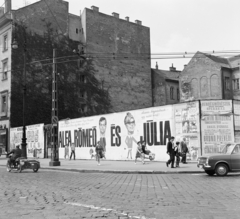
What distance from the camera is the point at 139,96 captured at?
5244 centimetres

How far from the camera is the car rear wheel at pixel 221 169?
15.1 metres

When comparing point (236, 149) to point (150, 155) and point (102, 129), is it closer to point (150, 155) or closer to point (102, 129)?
point (150, 155)

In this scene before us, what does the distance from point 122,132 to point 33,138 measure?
43.6ft

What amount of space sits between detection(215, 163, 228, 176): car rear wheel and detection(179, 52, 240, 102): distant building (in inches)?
1365

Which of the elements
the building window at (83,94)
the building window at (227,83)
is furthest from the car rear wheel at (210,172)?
the building window at (227,83)

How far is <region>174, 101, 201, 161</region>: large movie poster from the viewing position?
23828mm

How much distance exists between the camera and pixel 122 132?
96.2 ft

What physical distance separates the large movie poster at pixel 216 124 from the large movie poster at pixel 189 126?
16.3 inches

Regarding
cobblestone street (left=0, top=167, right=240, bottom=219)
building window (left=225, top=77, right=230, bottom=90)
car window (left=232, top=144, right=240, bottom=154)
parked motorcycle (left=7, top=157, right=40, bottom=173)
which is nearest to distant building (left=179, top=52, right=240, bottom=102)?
building window (left=225, top=77, right=230, bottom=90)

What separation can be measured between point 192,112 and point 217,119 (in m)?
1.76

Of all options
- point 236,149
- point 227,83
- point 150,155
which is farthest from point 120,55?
point 236,149

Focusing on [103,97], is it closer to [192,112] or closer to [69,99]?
[69,99]

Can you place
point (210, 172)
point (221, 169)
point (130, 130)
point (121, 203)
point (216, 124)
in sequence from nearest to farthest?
point (121, 203) → point (221, 169) → point (210, 172) → point (216, 124) → point (130, 130)

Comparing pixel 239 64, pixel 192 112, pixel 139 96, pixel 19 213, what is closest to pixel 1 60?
pixel 139 96
